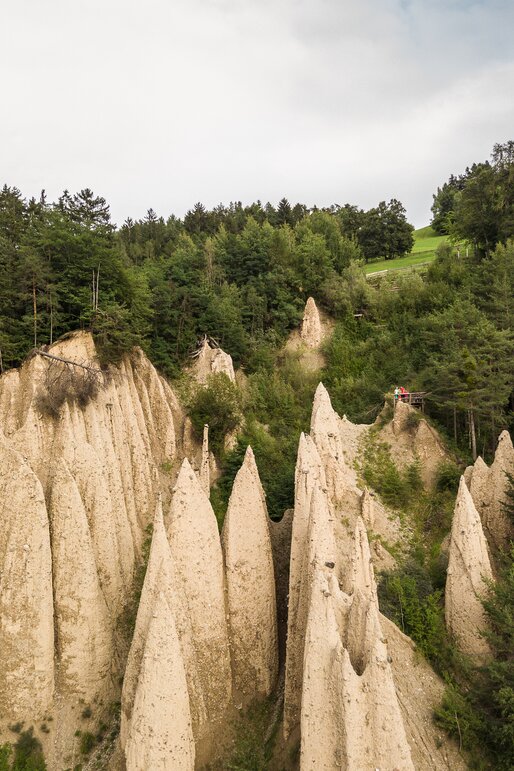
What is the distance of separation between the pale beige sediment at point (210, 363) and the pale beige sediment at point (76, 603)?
16.8 meters

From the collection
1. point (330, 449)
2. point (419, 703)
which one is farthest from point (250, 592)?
point (330, 449)

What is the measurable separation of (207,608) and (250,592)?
4.80 feet

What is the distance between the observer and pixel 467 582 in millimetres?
13773

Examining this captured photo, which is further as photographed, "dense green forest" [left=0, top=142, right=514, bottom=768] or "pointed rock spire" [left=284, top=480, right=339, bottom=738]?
"dense green forest" [left=0, top=142, right=514, bottom=768]

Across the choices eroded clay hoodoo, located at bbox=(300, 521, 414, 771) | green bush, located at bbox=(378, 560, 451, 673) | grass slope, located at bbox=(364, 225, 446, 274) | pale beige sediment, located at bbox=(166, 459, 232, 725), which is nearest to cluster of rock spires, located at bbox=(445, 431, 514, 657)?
green bush, located at bbox=(378, 560, 451, 673)

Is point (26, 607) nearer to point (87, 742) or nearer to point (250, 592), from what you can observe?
point (87, 742)

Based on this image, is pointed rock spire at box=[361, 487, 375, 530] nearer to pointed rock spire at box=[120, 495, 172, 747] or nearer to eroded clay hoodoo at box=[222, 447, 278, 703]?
eroded clay hoodoo at box=[222, 447, 278, 703]

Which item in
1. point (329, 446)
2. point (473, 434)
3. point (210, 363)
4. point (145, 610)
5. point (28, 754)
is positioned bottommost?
point (28, 754)

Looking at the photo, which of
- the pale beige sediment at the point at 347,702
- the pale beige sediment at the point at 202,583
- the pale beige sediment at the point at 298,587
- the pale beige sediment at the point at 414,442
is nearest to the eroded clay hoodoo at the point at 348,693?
the pale beige sediment at the point at 347,702

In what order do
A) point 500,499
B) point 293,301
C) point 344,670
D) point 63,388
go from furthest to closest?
1. point 293,301
2. point 63,388
3. point 500,499
4. point 344,670

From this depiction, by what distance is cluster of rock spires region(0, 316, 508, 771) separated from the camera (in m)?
9.52

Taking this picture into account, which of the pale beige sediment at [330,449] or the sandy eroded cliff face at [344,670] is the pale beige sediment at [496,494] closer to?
the pale beige sediment at [330,449]

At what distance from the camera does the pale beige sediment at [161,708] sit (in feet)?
32.5

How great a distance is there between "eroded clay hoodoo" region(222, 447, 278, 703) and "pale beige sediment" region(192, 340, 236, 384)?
1712 centimetres
